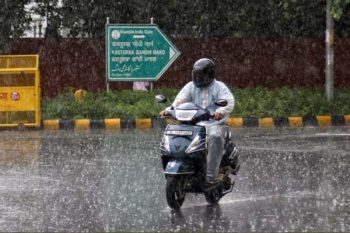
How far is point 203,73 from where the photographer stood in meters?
9.24

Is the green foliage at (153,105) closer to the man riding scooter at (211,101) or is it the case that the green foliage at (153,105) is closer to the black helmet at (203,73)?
the man riding scooter at (211,101)

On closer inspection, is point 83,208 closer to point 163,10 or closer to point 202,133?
point 202,133

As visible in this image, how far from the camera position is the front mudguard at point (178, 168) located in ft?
28.7

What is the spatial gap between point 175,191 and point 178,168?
0.29 metres

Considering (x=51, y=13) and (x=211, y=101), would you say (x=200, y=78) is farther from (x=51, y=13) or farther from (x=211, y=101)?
(x=51, y=13)

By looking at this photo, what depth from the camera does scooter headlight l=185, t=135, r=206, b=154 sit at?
8.86 m

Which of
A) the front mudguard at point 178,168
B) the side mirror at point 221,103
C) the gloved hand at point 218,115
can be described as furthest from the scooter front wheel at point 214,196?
the side mirror at point 221,103

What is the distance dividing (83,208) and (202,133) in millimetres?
1388

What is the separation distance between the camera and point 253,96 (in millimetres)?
22078

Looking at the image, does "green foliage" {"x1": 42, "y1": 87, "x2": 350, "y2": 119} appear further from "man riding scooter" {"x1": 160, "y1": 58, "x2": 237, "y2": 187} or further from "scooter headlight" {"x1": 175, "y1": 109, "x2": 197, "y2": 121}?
"scooter headlight" {"x1": 175, "y1": 109, "x2": 197, "y2": 121}

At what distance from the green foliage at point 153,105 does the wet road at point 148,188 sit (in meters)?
3.38

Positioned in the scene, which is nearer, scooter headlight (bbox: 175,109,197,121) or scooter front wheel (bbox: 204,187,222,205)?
scooter headlight (bbox: 175,109,197,121)

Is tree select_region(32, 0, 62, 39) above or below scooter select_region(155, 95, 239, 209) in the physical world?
above

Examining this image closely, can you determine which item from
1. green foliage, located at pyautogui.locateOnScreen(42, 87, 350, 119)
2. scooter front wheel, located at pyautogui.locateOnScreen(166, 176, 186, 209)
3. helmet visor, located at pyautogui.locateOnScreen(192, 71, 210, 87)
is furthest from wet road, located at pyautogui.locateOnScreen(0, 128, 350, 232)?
green foliage, located at pyautogui.locateOnScreen(42, 87, 350, 119)
